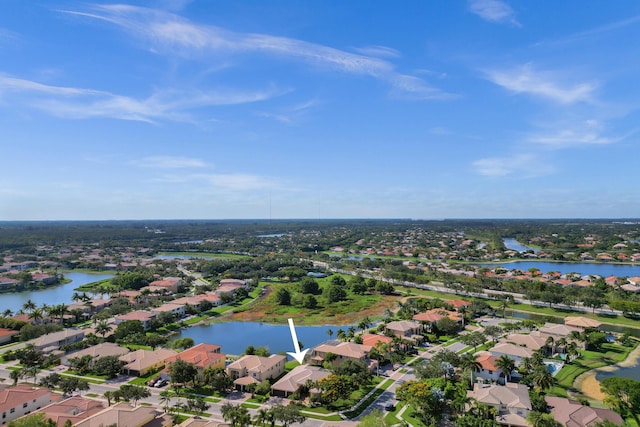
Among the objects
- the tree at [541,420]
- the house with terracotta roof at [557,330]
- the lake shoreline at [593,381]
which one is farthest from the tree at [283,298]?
the tree at [541,420]

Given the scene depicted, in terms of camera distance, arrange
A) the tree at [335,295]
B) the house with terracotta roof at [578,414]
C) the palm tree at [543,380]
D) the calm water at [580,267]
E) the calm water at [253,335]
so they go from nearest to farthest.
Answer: the house with terracotta roof at [578,414]
the palm tree at [543,380]
the calm water at [253,335]
the tree at [335,295]
the calm water at [580,267]

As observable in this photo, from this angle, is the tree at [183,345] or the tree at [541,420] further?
the tree at [183,345]

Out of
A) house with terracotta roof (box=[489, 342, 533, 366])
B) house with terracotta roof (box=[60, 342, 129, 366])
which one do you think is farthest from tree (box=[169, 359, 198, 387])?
house with terracotta roof (box=[489, 342, 533, 366])

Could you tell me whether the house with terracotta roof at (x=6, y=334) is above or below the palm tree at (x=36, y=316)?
below

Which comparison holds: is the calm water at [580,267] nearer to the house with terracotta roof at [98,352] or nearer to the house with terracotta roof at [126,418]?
the house with terracotta roof at [98,352]

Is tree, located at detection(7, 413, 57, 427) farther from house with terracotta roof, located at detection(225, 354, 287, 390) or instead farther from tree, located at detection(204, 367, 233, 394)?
house with terracotta roof, located at detection(225, 354, 287, 390)

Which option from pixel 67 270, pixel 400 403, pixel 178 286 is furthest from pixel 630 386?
pixel 67 270

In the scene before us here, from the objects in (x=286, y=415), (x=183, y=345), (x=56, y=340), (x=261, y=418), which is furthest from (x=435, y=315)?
(x=56, y=340)

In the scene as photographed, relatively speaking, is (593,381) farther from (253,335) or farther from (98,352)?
(98,352)
